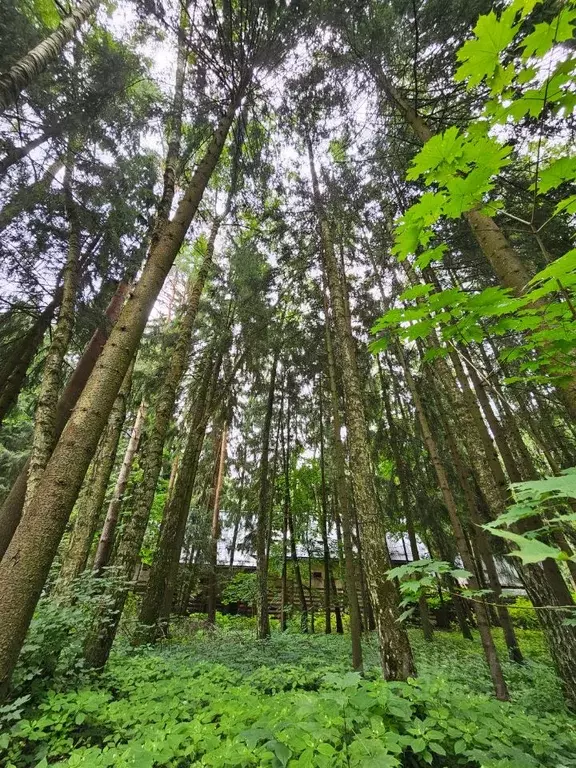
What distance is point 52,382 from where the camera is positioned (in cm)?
460

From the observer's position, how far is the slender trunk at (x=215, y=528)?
10297mm

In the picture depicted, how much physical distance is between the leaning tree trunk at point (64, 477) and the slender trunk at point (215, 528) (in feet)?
29.7

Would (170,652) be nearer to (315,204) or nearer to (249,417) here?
(249,417)

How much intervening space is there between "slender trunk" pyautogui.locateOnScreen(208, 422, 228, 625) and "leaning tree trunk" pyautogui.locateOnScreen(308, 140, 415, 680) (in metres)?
7.49

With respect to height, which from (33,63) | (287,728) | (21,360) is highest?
(33,63)

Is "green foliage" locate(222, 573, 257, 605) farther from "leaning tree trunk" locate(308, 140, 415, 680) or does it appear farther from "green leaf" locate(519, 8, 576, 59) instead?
"green leaf" locate(519, 8, 576, 59)

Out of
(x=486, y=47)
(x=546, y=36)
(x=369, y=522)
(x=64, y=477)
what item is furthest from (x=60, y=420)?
(x=546, y=36)

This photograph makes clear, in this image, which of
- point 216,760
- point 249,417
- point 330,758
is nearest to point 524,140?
point 330,758

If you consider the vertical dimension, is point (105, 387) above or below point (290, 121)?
below

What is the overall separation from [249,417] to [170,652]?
8696 mm

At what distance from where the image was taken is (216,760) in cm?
181

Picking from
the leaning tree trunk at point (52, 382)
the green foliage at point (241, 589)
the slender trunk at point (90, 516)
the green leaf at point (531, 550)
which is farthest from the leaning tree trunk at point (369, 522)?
the green foliage at point (241, 589)

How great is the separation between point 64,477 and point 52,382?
8.87ft

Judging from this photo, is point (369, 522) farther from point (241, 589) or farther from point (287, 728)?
point (241, 589)
